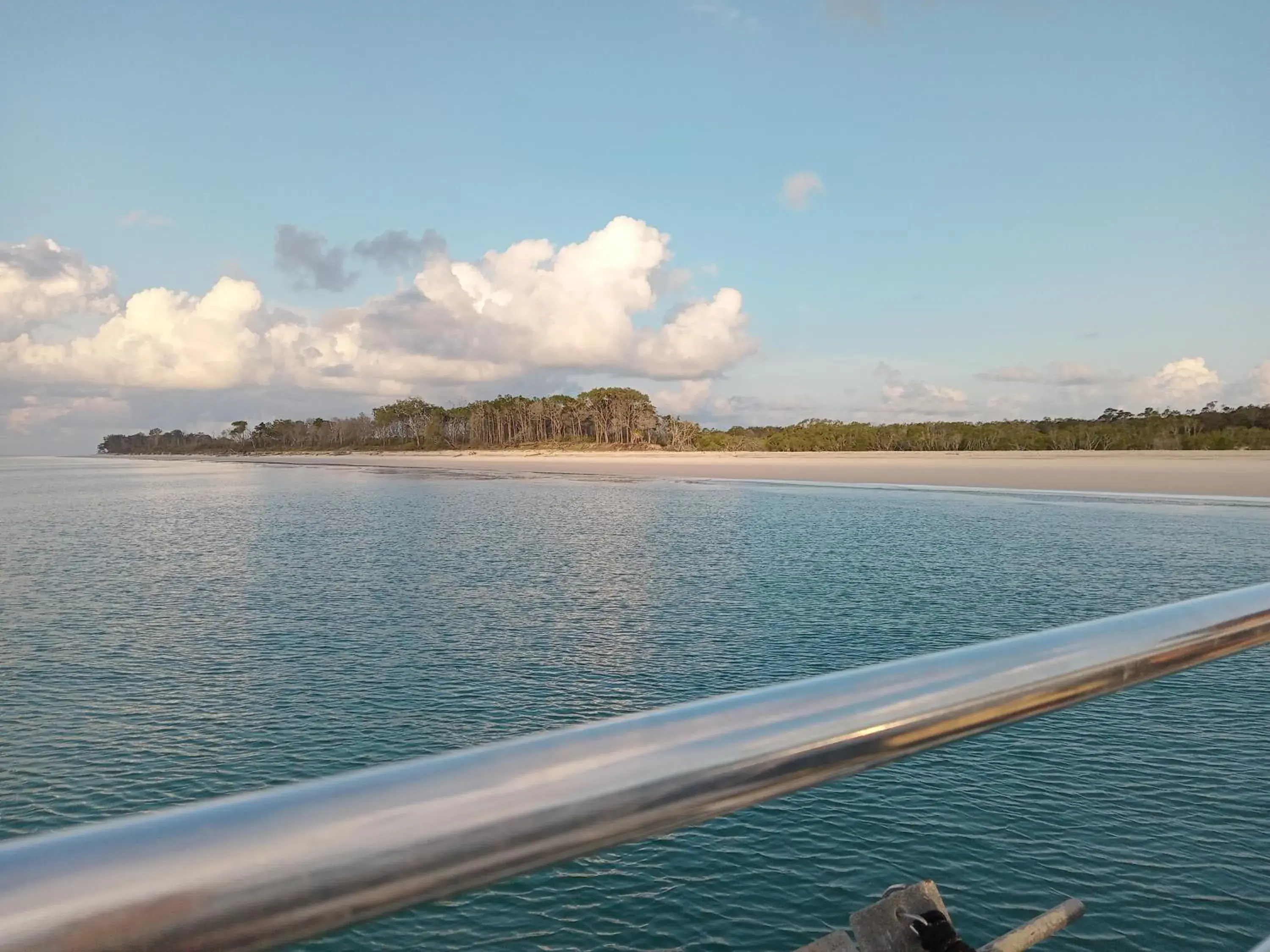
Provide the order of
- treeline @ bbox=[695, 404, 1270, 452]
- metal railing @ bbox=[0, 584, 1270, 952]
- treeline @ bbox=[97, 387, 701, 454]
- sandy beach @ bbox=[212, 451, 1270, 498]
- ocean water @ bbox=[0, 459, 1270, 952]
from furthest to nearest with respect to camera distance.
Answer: treeline @ bbox=[97, 387, 701, 454], treeline @ bbox=[695, 404, 1270, 452], sandy beach @ bbox=[212, 451, 1270, 498], ocean water @ bbox=[0, 459, 1270, 952], metal railing @ bbox=[0, 584, 1270, 952]

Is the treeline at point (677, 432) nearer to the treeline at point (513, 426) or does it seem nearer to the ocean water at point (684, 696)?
the treeline at point (513, 426)

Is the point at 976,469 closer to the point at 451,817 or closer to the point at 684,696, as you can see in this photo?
the point at 684,696

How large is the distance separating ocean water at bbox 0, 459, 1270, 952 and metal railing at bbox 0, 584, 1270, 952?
0.25 ft

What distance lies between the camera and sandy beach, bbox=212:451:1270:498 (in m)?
43.0

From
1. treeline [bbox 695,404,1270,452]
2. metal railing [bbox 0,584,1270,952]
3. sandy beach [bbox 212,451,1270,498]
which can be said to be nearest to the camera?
metal railing [bbox 0,584,1270,952]

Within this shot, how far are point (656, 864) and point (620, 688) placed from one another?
424 centimetres

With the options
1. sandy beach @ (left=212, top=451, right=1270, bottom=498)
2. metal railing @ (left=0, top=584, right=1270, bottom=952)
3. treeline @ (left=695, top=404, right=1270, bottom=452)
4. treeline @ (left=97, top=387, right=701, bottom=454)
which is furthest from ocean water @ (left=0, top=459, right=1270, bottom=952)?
treeline @ (left=97, top=387, right=701, bottom=454)

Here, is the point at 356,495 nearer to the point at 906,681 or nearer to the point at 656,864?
the point at 656,864

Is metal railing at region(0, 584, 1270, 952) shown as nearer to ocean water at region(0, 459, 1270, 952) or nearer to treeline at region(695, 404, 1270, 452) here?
ocean water at region(0, 459, 1270, 952)

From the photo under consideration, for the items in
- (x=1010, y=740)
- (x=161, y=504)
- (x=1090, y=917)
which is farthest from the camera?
(x=161, y=504)

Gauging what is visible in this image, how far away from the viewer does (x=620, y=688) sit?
11867 mm

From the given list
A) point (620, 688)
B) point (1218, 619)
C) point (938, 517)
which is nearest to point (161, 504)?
point (938, 517)

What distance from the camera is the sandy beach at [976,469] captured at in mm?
42969

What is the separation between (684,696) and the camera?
37.8 feet
